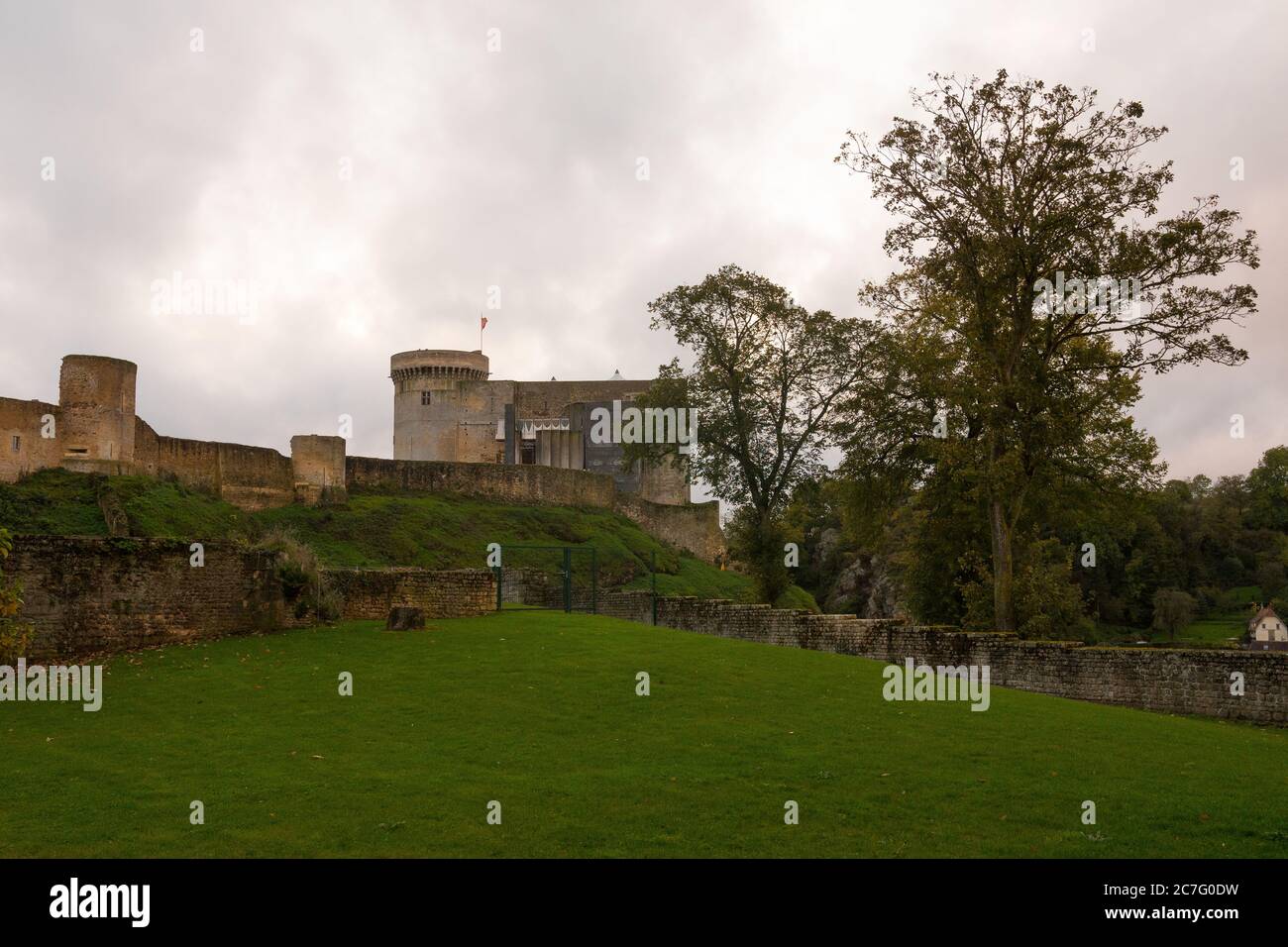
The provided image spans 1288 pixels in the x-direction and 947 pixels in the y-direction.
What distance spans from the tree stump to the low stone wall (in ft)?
4.35

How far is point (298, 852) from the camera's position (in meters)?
8.29

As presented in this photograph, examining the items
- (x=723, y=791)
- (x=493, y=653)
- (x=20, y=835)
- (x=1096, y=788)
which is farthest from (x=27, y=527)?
(x=1096, y=788)

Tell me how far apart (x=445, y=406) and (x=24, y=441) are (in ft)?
146

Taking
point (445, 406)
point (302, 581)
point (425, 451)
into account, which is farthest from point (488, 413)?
point (302, 581)

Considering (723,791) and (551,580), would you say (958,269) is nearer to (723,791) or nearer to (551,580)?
(551,580)

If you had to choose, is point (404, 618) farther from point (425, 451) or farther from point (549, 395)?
point (425, 451)

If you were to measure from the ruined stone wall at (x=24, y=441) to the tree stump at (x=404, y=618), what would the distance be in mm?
17535

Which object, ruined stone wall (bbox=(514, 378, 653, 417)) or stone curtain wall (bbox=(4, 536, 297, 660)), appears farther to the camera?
ruined stone wall (bbox=(514, 378, 653, 417))

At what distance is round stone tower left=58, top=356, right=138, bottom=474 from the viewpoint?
3488 centimetres

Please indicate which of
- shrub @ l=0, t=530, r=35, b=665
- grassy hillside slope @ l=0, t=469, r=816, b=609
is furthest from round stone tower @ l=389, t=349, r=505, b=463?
shrub @ l=0, t=530, r=35, b=665

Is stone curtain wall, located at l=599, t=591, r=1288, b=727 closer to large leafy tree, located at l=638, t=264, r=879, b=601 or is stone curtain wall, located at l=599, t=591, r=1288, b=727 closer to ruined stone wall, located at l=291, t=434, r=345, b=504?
large leafy tree, located at l=638, t=264, r=879, b=601

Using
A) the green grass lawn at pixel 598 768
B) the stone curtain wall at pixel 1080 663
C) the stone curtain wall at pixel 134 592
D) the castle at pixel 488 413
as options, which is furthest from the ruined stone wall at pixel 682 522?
the green grass lawn at pixel 598 768

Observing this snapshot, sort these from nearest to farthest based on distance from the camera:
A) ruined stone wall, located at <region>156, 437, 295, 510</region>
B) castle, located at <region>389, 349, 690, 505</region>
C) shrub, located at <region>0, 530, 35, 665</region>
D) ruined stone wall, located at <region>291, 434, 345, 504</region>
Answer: shrub, located at <region>0, 530, 35, 665</region> → ruined stone wall, located at <region>156, 437, 295, 510</region> → ruined stone wall, located at <region>291, 434, 345, 504</region> → castle, located at <region>389, 349, 690, 505</region>
